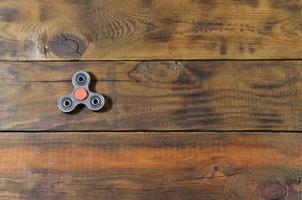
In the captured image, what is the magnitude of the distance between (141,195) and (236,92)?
0.28m

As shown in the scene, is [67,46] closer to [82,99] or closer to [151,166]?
[82,99]

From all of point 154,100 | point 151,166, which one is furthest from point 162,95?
point 151,166

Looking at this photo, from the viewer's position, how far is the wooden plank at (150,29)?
→ 99 cm

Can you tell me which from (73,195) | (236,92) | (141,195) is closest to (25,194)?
(73,195)

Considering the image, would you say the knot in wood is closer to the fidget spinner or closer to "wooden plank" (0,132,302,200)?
the fidget spinner

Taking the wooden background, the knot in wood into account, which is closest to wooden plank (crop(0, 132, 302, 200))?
the wooden background

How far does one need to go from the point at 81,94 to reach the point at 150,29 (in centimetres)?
21

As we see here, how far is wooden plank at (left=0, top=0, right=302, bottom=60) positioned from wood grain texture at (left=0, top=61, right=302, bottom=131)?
0.03 meters

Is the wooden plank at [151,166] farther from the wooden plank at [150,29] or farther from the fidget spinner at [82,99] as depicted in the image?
the wooden plank at [150,29]

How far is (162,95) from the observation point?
961mm

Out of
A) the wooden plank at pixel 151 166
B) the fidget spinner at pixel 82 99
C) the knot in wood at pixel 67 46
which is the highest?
the knot in wood at pixel 67 46

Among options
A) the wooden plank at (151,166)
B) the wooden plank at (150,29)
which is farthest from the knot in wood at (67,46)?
the wooden plank at (151,166)

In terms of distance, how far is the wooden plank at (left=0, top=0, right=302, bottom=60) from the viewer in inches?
39.0

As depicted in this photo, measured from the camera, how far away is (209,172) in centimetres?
90
